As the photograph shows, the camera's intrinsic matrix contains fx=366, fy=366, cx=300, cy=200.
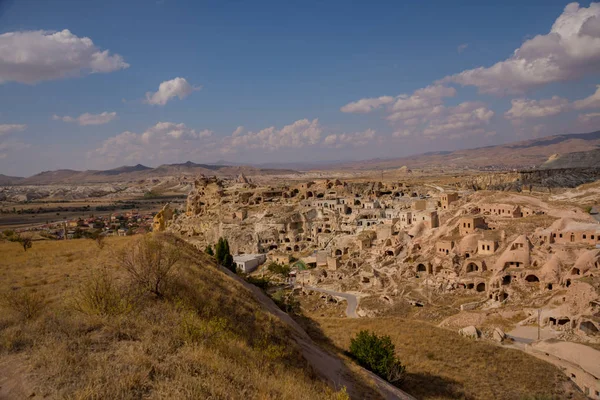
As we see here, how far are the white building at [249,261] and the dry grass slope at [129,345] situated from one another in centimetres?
3480

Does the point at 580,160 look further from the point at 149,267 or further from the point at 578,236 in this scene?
the point at 149,267

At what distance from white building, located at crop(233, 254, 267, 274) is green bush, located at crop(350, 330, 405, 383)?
3038 cm

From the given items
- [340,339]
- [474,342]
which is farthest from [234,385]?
[474,342]

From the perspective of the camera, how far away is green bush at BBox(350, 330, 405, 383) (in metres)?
16.9

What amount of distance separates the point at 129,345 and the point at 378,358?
12.9 meters

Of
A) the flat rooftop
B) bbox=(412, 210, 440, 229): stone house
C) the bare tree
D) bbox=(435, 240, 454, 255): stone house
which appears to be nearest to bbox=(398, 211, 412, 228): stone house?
bbox=(412, 210, 440, 229): stone house

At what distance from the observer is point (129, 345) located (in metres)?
7.65

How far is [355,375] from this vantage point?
46.3ft

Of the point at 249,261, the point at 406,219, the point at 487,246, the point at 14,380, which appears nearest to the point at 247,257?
the point at 249,261

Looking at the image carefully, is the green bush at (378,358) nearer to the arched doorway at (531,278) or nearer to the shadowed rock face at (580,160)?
the arched doorway at (531,278)

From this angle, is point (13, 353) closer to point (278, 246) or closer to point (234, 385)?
point (234, 385)

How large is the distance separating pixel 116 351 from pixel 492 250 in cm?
3508

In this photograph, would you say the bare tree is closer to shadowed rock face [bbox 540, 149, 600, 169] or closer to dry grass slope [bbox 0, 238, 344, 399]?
dry grass slope [bbox 0, 238, 344, 399]

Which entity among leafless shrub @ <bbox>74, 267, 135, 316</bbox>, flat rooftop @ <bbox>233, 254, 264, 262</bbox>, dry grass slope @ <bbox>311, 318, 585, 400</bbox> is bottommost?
flat rooftop @ <bbox>233, 254, 264, 262</bbox>
